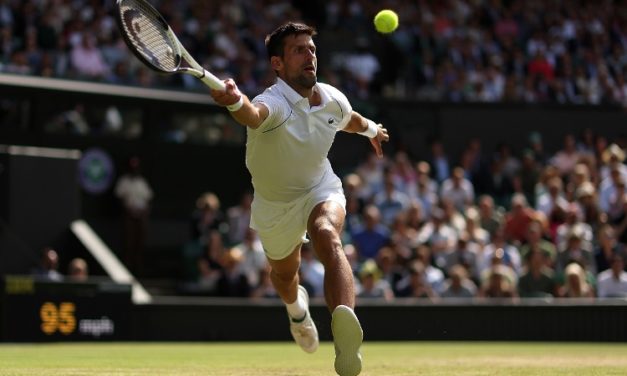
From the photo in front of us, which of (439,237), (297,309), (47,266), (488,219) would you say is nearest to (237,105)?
(297,309)

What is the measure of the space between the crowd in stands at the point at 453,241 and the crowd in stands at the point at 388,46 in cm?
332

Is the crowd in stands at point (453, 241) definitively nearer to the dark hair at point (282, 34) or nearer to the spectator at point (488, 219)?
the spectator at point (488, 219)

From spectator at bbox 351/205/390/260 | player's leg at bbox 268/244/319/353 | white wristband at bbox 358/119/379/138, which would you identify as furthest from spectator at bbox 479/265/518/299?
white wristband at bbox 358/119/379/138

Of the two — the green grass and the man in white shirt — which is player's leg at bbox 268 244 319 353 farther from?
the man in white shirt

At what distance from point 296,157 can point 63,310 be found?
6.61 metres

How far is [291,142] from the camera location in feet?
24.1

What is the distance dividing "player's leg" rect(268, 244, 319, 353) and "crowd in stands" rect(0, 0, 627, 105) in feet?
32.4

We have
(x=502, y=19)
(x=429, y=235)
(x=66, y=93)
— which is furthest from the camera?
(x=502, y=19)

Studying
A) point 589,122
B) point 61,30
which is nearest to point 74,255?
point 61,30

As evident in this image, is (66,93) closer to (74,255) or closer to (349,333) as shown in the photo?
(74,255)

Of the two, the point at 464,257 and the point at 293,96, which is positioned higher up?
the point at 293,96

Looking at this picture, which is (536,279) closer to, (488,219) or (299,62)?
(488,219)

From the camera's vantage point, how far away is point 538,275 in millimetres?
14219

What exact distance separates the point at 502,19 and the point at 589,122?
12.1 feet
